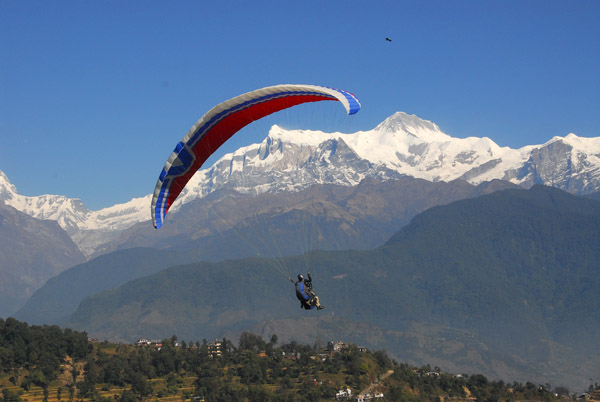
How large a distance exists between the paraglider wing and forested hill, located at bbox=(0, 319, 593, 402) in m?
54.5

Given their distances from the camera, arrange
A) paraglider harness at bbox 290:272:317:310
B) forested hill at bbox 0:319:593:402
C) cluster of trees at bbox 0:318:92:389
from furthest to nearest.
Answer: cluster of trees at bbox 0:318:92:389
forested hill at bbox 0:319:593:402
paraglider harness at bbox 290:272:317:310

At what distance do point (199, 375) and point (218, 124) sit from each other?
227 feet

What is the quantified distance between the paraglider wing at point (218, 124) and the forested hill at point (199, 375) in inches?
2145

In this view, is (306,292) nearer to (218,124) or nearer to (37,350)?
(218,124)

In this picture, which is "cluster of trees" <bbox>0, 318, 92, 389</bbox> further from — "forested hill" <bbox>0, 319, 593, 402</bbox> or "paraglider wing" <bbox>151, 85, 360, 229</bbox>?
"paraglider wing" <bbox>151, 85, 360, 229</bbox>

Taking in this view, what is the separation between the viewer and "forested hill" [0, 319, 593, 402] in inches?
4375

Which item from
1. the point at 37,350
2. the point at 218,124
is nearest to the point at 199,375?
the point at 37,350

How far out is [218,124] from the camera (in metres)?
58.7

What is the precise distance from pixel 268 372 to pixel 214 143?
71283 mm

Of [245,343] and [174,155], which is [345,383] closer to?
[245,343]

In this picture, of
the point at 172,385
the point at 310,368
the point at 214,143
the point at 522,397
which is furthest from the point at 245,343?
the point at 214,143

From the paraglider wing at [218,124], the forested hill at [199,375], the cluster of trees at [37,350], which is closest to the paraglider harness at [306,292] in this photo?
the paraglider wing at [218,124]

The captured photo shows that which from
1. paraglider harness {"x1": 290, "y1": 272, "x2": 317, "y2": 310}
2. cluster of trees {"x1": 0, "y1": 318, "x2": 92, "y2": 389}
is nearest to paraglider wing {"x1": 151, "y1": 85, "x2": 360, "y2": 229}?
paraglider harness {"x1": 290, "y1": 272, "x2": 317, "y2": 310}

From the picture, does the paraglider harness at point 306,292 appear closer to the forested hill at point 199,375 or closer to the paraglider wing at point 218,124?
the paraglider wing at point 218,124
